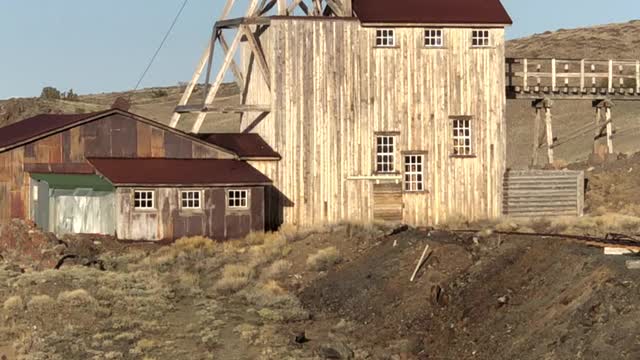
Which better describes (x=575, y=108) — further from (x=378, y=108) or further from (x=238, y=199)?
(x=238, y=199)

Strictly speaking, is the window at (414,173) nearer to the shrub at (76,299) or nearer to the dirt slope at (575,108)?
the shrub at (76,299)

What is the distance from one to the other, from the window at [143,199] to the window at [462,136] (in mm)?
11564

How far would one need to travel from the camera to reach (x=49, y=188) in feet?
139

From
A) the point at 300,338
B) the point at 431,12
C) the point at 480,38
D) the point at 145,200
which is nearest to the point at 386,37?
the point at 431,12

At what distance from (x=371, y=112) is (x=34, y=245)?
1297 cm

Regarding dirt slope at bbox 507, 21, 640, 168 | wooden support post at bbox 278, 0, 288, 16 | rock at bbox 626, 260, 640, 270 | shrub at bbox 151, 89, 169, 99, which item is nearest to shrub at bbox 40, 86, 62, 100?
shrub at bbox 151, 89, 169, 99

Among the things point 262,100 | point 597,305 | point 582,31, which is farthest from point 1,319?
point 582,31

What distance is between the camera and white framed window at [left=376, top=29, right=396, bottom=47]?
4509cm

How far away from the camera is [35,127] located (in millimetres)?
47469

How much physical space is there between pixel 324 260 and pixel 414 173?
38.4 ft

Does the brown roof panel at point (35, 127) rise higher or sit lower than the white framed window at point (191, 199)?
higher

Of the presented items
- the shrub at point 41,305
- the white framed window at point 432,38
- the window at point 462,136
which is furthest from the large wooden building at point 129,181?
the shrub at point 41,305

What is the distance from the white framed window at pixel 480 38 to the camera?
45875 mm

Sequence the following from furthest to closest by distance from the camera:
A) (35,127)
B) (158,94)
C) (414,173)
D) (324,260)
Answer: (158,94) → (35,127) → (414,173) → (324,260)
